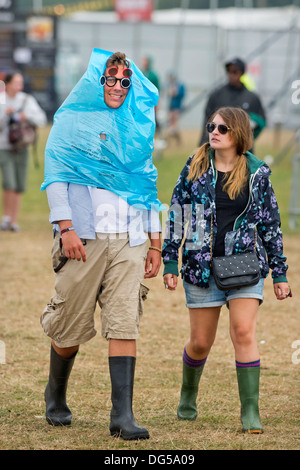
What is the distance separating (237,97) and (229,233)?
207 inches

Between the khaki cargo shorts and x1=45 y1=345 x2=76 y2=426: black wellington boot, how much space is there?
0.74ft

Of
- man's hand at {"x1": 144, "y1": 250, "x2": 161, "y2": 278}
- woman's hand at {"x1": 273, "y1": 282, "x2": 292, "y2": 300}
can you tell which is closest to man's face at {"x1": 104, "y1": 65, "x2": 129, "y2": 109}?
man's hand at {"x1": 144, "y1": 250, "x2": 161, "y2": 278}

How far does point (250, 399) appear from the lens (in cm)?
443

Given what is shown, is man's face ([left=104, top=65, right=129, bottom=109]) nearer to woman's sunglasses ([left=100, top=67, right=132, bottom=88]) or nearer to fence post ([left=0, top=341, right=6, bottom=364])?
woman's sunglasses ([left=100, top=67, right=132, bottom=88])

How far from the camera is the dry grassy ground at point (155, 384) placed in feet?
14.3

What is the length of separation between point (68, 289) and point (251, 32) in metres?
29.2

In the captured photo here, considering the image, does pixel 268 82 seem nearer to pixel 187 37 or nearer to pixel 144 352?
pixel 187 37

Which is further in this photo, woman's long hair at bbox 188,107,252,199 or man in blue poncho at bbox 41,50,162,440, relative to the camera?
woman's long hair at bbox 188,107,252,199

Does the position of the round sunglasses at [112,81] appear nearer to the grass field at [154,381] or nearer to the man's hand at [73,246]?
the man's hand at [73,246]

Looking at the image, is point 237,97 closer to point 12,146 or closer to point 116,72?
point 12,146

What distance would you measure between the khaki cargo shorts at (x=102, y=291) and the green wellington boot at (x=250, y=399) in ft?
1.98

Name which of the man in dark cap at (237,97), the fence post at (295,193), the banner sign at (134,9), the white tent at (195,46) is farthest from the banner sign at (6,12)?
the man in dark cap at (237,97)

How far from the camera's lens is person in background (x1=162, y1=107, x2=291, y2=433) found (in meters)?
A: 4.46
